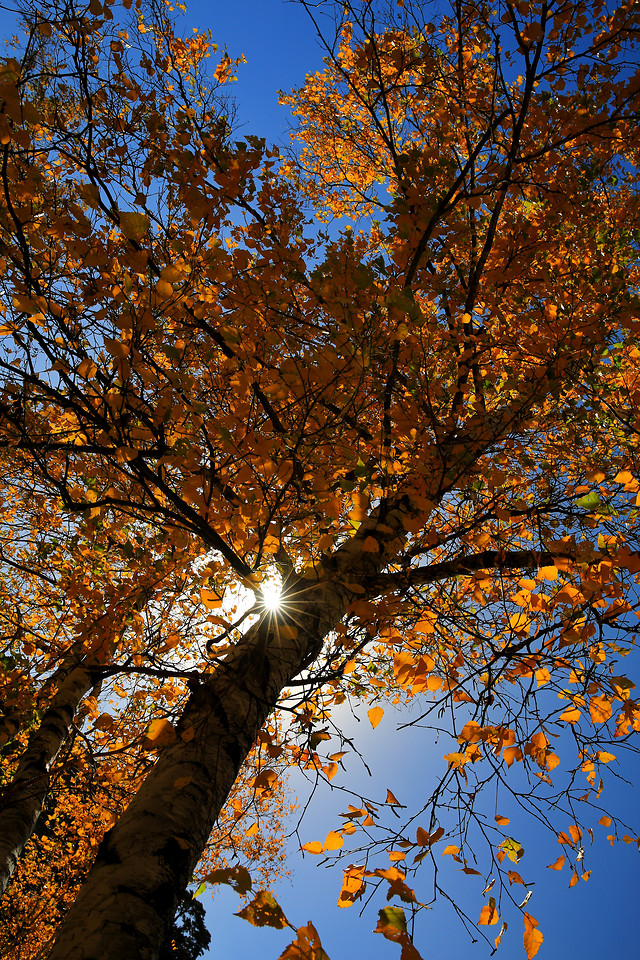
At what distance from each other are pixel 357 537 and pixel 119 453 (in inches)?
64.3

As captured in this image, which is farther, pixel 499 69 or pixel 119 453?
pixel 499 69

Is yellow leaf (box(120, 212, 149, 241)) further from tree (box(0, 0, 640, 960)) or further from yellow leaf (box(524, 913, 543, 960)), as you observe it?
yellow leaf (box(524, 913, 543, 960))

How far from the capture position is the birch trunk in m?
2.97

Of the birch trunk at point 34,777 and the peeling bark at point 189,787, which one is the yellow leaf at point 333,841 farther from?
the birch trunk at point 34,777

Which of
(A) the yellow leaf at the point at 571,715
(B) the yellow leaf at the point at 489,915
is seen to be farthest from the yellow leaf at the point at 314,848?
(A) the yellow leaf at the point at 571,715

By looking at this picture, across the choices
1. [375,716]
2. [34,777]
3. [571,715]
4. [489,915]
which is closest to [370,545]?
[375,716]

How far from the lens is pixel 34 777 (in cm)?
320

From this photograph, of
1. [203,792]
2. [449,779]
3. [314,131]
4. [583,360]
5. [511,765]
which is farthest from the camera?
[314,131]

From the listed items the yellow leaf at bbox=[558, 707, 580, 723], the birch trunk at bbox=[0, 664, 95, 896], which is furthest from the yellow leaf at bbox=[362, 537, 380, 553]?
the birch trunk at bbox=[0, 664, 95, 896]

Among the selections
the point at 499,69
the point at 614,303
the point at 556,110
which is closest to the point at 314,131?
the point at 556,110

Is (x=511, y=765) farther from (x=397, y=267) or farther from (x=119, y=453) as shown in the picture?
(x=397, y=267)

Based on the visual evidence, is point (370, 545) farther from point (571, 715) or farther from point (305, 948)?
point (305, 948)

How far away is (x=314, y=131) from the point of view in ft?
20.7

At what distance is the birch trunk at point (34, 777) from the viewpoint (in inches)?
117
